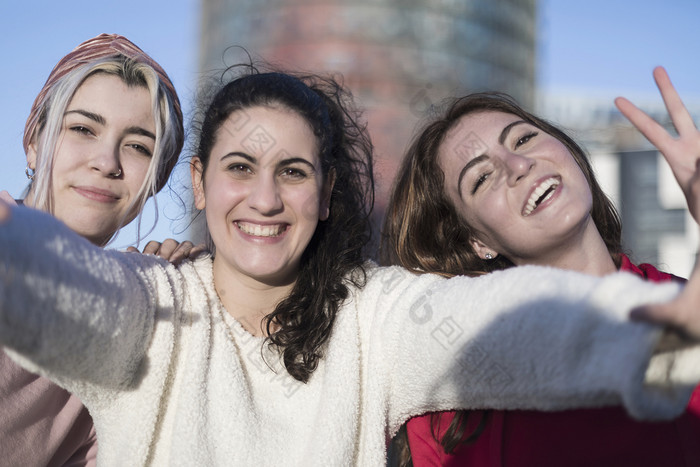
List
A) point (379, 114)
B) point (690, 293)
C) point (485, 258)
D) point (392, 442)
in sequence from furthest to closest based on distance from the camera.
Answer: point (379, 114) → point (485, 258) → point (392, 442) → point (690, 293)

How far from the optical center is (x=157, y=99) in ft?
6.57

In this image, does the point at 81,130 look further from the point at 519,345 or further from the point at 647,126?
the point at 647,126

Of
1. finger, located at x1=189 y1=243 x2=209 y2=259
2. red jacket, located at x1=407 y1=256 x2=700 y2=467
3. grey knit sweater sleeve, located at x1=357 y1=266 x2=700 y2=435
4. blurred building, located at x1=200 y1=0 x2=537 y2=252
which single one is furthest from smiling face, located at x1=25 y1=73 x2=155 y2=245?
blurred building, located at x1=200 y1=0 x2=537 y2=252

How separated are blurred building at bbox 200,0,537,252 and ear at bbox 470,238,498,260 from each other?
7.71 metres

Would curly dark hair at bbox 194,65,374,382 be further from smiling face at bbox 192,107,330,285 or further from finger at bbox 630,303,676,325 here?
finger at bbox 630,303,676,325

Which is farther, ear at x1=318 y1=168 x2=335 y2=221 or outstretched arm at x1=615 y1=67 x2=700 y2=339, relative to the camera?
ear at x1=318 y1=168 x2=335 y2=221

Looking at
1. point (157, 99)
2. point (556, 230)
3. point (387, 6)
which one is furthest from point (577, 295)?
point (387, 6)

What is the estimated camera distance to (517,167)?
177 cm

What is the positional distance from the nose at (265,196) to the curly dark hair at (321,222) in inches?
8.0

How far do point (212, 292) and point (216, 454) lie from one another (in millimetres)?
426

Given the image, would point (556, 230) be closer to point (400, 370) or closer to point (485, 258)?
point (485, 258)

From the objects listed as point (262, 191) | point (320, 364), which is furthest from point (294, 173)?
point (320, 364)

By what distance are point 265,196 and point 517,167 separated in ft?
2.29

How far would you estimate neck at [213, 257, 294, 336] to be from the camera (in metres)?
A: 1.77
